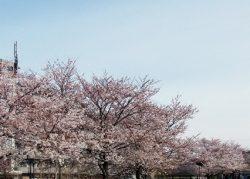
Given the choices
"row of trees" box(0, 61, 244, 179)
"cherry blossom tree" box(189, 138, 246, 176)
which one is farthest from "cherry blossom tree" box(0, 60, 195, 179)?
"cherry blossom tree" box(189, 138, 246, 176)

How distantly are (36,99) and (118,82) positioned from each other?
32.8 feet

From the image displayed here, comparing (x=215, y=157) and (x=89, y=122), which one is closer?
(x=89, y=122)

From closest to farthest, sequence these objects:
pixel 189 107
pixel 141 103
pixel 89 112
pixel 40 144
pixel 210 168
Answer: pixel 40 144 < pixel 89 112 < pixel 141 103 < pixel 189 107 < pixel 210 168

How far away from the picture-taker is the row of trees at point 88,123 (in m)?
19.0

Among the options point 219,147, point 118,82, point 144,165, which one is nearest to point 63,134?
point 118,82

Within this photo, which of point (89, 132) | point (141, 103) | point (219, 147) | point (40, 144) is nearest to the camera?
point (40, 144)

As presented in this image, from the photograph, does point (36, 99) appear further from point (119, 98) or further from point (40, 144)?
point (119, 98)

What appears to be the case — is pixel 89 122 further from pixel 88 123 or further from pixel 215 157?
pixel 215 157

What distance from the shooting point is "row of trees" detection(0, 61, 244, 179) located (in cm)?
1905

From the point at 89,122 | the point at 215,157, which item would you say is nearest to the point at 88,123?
the point at 89,122

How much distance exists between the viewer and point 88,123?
26375 mm

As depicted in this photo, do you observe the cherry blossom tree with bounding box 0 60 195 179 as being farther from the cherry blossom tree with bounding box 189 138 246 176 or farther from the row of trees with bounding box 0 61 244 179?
the cherry blossom tree with bounding box 189 138 246 176

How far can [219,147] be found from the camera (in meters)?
70.8

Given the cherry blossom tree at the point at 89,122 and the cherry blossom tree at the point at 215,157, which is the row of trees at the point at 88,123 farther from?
the cherry blossom tree at the point at 215,157
